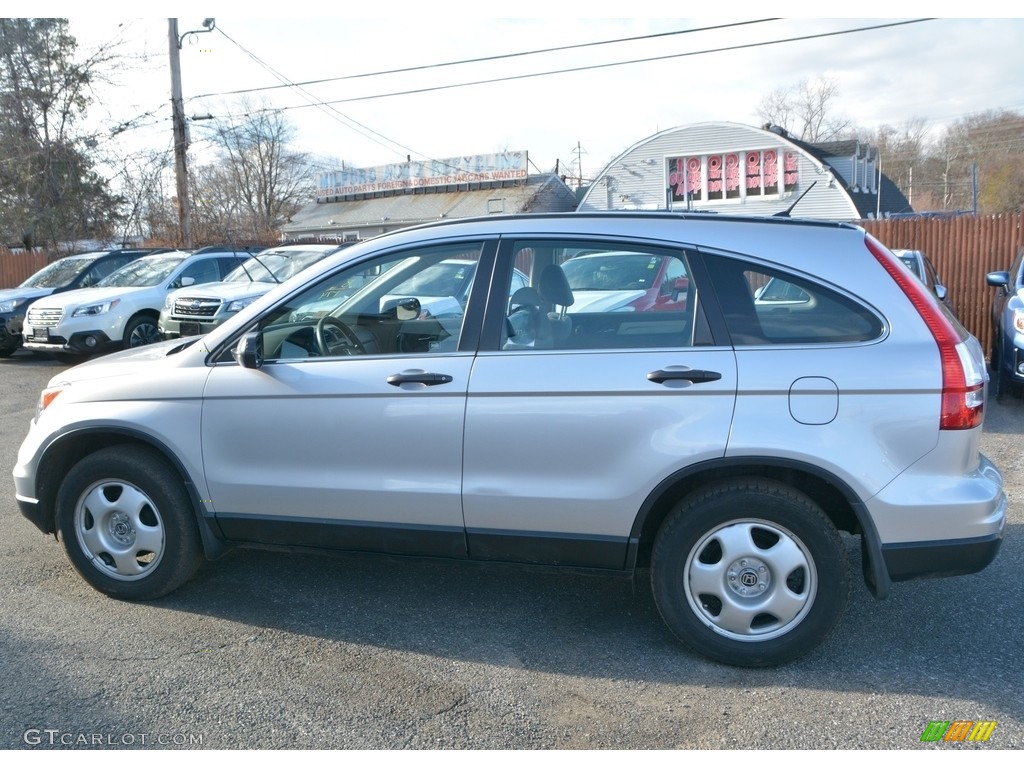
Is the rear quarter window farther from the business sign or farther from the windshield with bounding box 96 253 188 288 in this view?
the business sign

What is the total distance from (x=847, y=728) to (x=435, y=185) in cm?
4292

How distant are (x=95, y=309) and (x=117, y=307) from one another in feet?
0.97

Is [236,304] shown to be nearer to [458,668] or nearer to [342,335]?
[342,335]

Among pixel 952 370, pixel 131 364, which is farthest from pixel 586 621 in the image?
pixel 131 364

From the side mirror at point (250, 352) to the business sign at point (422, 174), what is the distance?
39.1m

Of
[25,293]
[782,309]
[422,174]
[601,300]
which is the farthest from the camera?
[422,174]

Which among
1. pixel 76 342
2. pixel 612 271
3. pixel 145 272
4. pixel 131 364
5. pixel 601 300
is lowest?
pixel 76 342

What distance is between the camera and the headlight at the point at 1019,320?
8516 mm

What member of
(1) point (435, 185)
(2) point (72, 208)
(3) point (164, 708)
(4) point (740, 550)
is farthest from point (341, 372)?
(1) point (435, 185)

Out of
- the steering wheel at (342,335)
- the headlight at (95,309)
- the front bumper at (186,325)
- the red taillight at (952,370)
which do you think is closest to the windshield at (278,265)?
the front bumper at (186,325)

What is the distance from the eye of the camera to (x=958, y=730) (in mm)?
3189

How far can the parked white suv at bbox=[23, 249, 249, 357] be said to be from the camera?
12.5m

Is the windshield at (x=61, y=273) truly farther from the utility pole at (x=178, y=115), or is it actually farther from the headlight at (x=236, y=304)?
the utility pole at (x=178, y=115)

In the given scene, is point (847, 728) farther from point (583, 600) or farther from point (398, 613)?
point (398, 613)
